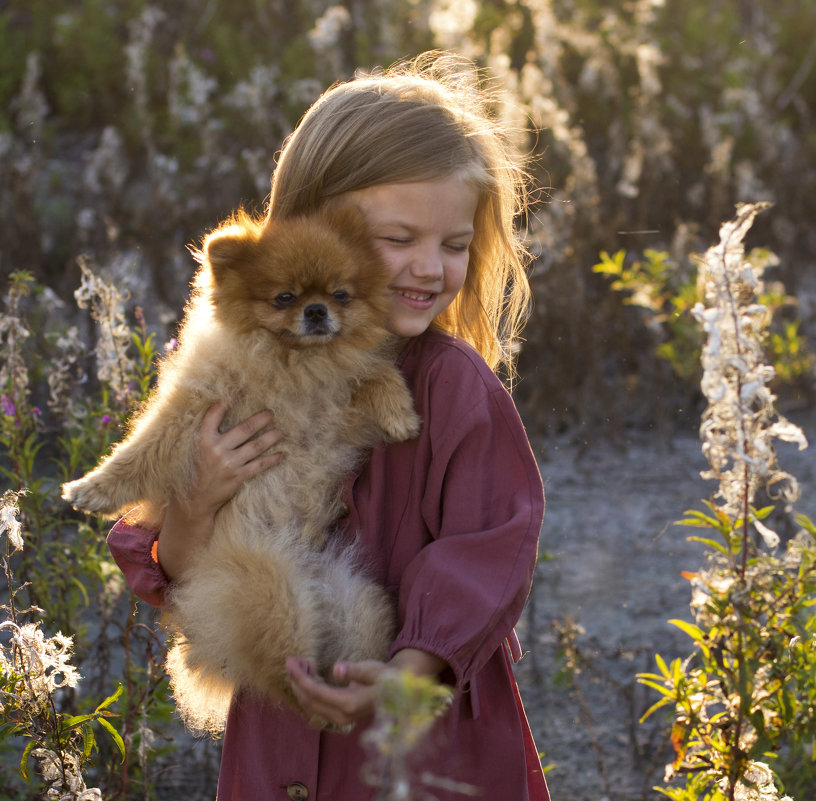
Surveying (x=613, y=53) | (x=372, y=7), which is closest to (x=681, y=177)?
(x=613, y=53)

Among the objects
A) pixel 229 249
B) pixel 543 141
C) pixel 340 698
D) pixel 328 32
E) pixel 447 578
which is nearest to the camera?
pixel 340 698

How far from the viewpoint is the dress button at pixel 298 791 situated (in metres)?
2.14

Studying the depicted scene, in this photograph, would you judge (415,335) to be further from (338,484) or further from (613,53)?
(613,53)

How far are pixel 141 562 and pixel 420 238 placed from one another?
1.05 metres

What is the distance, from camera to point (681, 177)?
25.8 ft

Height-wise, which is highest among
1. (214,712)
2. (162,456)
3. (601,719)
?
(162,456)

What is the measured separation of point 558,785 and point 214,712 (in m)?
1.89

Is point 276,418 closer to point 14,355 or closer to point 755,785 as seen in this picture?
point 14,355

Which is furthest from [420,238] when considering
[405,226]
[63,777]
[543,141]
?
[543,141]

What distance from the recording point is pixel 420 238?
2338 mm

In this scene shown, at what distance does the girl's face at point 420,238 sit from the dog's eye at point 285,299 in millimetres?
243

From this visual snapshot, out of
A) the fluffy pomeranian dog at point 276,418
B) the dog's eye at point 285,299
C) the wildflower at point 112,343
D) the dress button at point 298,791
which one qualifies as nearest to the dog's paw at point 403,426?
the fluffy pomeranian dog at point 276,418

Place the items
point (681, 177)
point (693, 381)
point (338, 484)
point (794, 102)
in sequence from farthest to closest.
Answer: point (794, 102), point (681, 177), point (693, 381), point (338, 484)

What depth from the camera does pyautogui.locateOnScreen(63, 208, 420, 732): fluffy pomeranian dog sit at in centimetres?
217
